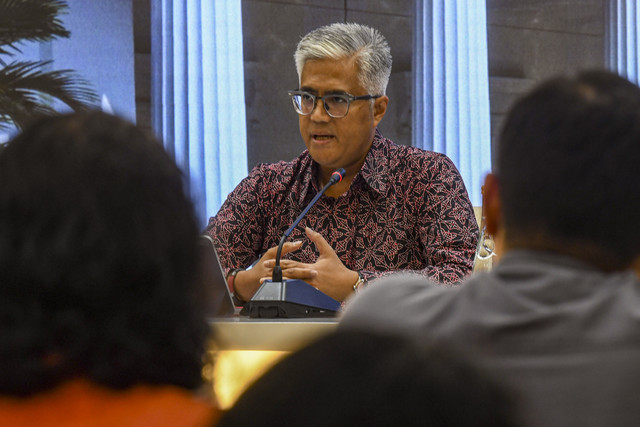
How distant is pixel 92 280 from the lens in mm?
635

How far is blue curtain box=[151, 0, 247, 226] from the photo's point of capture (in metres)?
5.15

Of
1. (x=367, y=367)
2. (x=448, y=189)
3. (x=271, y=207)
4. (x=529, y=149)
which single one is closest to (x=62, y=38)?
(x=271, y=207)

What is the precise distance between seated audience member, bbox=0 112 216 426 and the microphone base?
126 cm

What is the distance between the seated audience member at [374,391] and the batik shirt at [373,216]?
1937 mm

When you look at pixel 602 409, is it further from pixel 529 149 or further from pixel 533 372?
pixel 529 149

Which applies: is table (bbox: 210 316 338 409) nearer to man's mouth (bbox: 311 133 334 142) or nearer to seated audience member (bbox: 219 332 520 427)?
man's mouth (bbox: 311 133 334 142)

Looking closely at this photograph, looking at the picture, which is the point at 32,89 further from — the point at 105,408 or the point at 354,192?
the point at 105,408

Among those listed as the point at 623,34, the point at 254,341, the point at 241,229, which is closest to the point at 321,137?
the point at 241,229

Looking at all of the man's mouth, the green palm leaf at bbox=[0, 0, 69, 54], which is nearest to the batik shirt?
the man's mouth

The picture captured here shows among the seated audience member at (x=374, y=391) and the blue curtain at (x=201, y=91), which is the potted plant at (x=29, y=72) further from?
the seated audience member at (x=374, y=391)

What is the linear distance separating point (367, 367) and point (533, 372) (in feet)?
1.66

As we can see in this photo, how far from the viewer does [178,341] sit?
0.68m

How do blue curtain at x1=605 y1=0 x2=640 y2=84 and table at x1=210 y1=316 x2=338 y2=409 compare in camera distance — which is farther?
blue curtain at x1=605 y1=0 x2=640 y2=84

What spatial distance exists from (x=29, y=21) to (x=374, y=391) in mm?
5490
